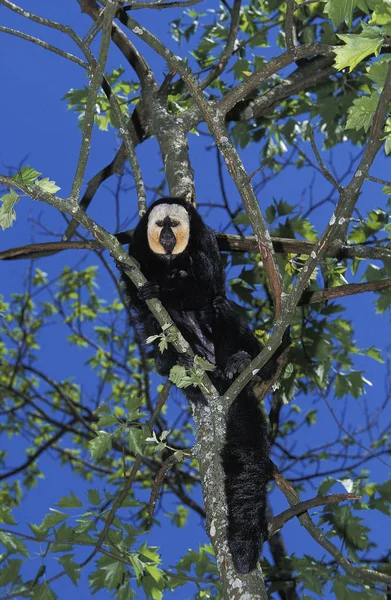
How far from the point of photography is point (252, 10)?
5984 millimetres

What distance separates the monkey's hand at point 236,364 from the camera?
323 cm

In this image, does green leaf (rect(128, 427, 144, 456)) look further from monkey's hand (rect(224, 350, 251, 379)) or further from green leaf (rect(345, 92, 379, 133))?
green leaf (rect(345, 92, 379, 133))

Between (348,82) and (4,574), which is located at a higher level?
(348,82)

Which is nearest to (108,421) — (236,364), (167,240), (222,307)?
(236,364)

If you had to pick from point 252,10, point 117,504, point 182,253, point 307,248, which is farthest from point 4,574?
point 252,10

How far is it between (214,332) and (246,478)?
1.02 metres

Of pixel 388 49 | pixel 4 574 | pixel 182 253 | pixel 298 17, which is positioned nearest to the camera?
pixel 4 574

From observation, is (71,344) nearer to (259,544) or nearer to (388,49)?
(388,49)

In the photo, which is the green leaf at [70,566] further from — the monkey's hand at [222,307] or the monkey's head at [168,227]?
the monkey's head at [168,227]

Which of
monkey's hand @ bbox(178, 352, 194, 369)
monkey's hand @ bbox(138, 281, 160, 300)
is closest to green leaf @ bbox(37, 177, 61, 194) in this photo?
monkey's hand @ bbox(138, 281, 160, 300)

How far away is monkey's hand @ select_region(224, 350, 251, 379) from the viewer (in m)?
3.23

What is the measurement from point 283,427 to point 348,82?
12.0ft

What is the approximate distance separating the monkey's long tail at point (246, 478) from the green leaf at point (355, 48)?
1.53 metres

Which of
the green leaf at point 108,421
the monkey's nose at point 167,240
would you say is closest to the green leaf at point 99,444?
the green leaf at point 108,421
